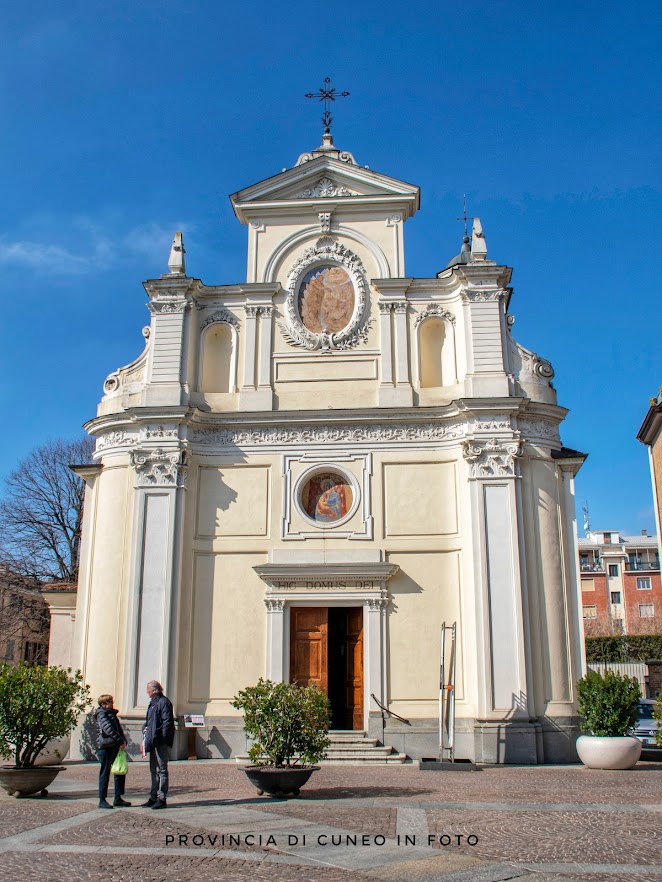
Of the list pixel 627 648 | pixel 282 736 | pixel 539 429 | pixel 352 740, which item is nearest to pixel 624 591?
pixel 627 648

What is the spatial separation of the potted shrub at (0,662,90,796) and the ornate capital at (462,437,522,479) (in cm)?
1119

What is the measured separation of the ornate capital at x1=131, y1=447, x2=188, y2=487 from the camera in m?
21.5

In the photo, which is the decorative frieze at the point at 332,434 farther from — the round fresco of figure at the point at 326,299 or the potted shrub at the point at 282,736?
the potted shrub at the point at 282,736

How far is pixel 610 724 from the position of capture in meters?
17.1

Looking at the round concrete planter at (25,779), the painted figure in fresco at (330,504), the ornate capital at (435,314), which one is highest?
the ornate capital at (435,314)

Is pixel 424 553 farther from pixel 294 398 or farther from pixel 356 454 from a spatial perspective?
pixel 294 398

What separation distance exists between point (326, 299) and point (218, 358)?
341 centimetres

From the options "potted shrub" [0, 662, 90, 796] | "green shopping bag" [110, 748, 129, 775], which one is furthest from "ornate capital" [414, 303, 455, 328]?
"green shopping bag" [110, 748, 129, 775]

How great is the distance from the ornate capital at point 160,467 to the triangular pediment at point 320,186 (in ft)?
24.4

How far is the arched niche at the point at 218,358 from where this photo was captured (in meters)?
23.2

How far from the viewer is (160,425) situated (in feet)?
71.9

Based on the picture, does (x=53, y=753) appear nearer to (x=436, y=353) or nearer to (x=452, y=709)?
(x=452, y=709)

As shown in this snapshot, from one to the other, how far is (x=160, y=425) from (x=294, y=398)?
3579 millimetres

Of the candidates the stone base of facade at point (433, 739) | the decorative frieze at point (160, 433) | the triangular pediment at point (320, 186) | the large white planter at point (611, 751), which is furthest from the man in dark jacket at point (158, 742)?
the triangular pediment at point (320, 186)
